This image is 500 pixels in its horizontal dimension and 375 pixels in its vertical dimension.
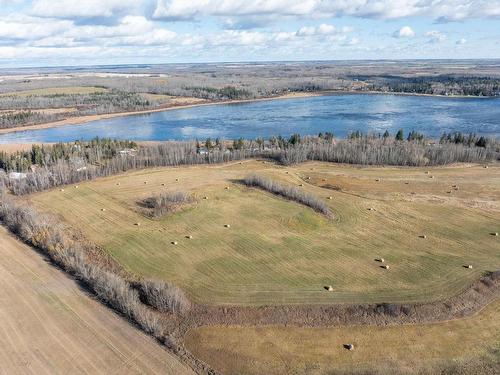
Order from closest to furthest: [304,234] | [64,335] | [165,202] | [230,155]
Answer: [64,335], [304,234], [165,202], [230,155]

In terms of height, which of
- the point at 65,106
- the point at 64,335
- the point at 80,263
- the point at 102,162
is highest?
the point at 65,106

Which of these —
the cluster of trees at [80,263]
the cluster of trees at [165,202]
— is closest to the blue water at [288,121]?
the cluster of trees at [165,202]

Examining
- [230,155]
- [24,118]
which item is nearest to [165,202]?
[230,155]

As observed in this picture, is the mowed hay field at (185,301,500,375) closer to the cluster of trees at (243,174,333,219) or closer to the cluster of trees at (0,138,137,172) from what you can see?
the cluster of trees at (243,174,333,219)

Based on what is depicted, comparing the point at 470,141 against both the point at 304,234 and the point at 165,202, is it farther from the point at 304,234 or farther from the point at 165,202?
the point at 165,202

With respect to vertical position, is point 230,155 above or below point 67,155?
above

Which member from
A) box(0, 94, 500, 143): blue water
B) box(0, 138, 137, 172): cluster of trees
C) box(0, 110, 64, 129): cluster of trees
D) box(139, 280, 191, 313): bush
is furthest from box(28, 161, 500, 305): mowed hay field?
box(0, 110, 64, 129): cluster of trees

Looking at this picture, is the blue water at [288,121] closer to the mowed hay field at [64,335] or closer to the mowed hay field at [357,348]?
the mowed hay field at [64,335]
